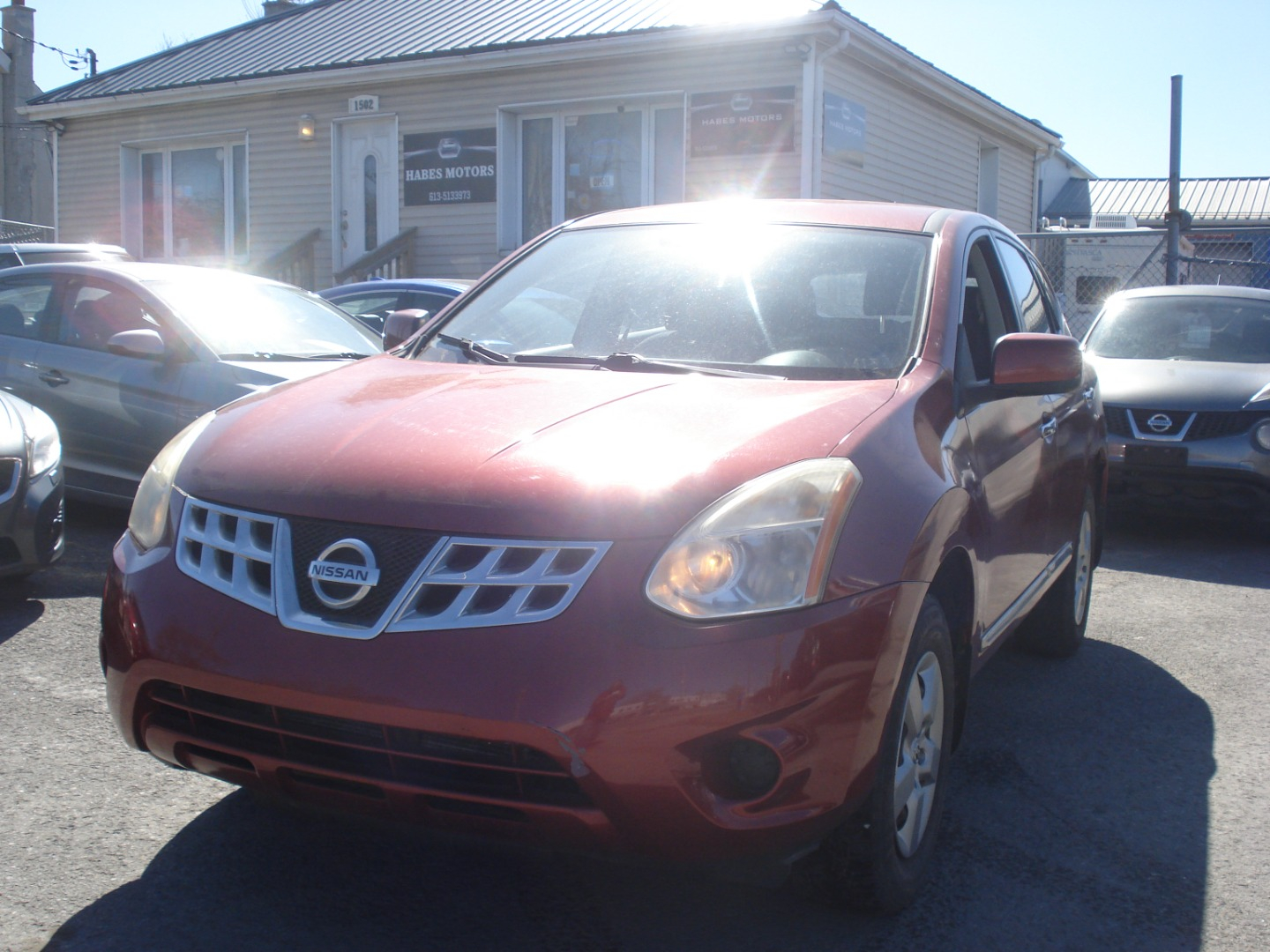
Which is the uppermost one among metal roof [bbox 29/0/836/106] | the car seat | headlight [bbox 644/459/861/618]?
metal roof [bbox 29/0/836/106]

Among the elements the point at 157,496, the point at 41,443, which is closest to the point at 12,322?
the point at 41,443

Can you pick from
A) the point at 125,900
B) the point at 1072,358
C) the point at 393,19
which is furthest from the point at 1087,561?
the point at 393,19

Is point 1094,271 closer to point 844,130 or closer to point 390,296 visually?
point 844,130

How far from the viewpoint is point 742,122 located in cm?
1397

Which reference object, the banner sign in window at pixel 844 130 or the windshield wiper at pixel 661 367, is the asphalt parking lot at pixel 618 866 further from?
the banner sign in window at pixel 844 130

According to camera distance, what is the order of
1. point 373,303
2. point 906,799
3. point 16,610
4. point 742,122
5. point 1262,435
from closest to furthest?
point 906,799, point 16,610, point 1262,435, point 373,303, point 742,122

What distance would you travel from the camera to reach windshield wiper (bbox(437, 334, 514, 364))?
3518 mm

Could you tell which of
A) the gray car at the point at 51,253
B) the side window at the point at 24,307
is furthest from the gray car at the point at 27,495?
the gray car at the point at 51,253

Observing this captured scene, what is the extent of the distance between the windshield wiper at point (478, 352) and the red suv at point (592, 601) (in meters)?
0.30

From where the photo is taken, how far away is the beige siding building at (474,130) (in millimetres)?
13961

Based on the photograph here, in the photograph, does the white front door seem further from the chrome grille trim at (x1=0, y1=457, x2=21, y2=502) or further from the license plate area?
the chrome grille trim at (x1=0, y1=457, x2=21, y2=502)

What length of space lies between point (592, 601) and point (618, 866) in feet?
3.30

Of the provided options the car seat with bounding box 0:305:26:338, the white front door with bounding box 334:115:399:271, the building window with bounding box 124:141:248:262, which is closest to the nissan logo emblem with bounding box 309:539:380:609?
the car seat with bounding box 0:305:26:338

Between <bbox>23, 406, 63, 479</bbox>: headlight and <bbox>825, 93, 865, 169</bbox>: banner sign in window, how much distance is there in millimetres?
10076
